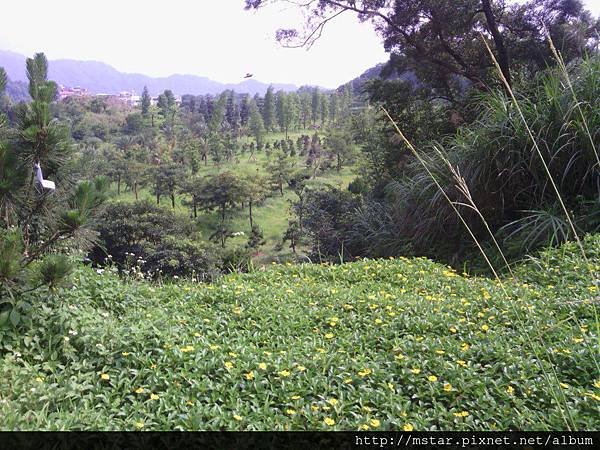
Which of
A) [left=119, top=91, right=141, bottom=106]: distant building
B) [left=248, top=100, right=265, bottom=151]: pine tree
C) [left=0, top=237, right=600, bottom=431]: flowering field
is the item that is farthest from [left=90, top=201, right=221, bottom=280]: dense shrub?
[left=119, top=91, right=141, bottom=106]: distant building

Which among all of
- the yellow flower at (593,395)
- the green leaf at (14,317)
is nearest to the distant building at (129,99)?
the green leaf at (14,317)

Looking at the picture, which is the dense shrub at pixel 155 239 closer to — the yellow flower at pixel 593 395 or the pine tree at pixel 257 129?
the yellow flower at pixel 593 395

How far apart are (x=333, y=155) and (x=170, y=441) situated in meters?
28.5

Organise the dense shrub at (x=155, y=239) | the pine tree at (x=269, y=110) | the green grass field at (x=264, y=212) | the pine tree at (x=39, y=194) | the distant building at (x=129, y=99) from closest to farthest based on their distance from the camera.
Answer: the pine tree at (x=39, y=194)
the dense shrub at (x=155, y=239)
the green grass field at (x=264, y=212)
the pine tree at (x=269, y=110)
the distant building at (x=129, y=99)

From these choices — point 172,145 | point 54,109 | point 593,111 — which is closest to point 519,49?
point 593,111

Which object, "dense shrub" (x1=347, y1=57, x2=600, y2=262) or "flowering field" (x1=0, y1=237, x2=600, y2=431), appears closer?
"flowering field" (x1=0, y1=237, x2=600, y2=431)

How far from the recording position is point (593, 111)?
3.40 metres

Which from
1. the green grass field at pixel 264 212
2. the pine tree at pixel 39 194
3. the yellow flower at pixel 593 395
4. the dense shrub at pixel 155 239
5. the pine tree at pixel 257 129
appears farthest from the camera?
the pine tree at pixel 257 129

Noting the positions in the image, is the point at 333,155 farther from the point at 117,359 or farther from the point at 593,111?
the point at 117,359

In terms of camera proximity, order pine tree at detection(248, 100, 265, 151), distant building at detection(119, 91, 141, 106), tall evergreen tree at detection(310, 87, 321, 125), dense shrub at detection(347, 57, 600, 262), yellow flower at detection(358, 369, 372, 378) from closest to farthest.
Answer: yellow flower at detection(358, 369, 372, 378)
dense shrub at detection(347, 57, 600, 262)
pine tree at detection(248, 100, 265, 151)
tall evergreen tree at detection(310, 87, 321, 125)
distant building at detection(119, 91, 141, 106)

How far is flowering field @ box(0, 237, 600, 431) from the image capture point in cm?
148

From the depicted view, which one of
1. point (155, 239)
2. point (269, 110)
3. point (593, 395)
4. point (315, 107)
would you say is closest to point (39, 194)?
point (593, 395)

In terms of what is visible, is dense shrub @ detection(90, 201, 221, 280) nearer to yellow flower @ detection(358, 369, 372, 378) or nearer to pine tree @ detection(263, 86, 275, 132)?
yellow flower @ detection(358, 369, 372, 378)

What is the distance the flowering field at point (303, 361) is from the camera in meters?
1.48
